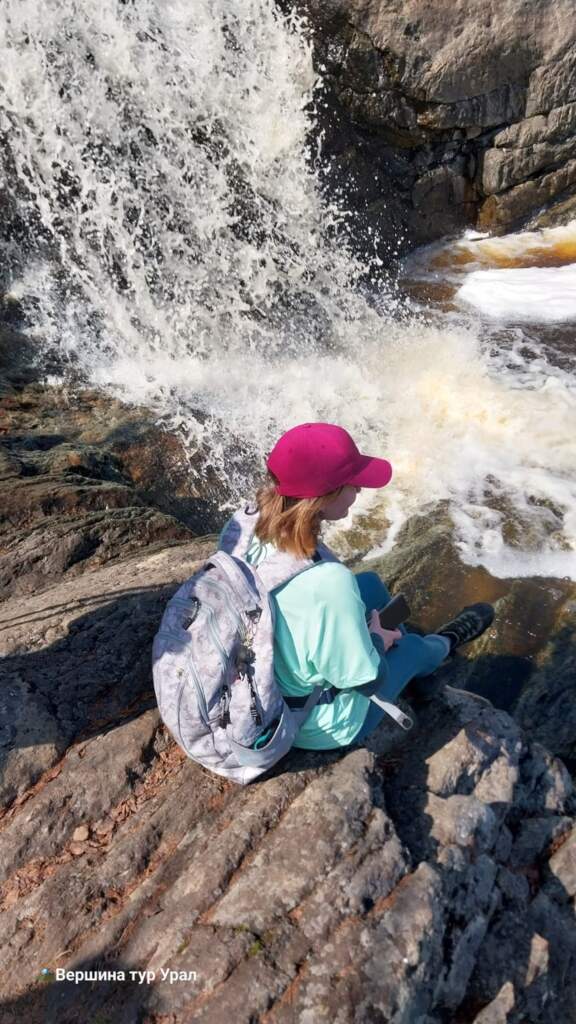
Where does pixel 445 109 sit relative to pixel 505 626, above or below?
above

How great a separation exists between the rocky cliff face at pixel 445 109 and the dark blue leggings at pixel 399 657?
10126 millimetres

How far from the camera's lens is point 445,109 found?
1217 centimetres

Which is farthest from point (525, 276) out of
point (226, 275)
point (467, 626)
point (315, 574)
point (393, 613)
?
point (315, 574)

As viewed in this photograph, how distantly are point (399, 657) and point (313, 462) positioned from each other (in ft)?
4.17

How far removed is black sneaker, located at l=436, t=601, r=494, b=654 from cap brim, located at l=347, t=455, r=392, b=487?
1518 mm

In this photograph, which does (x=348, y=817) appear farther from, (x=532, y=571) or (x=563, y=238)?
(x=563, y=238)

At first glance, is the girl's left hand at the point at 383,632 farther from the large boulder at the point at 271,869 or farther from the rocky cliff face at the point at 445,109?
the rocky cliff face at the point at 445,109

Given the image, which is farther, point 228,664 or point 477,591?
point 477,591

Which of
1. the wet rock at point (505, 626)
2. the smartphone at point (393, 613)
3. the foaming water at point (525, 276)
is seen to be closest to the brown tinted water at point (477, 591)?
the wet rock at point (505, 626)

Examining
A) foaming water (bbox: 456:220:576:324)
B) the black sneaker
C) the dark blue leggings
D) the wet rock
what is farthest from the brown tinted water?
foaming water (bbox: 456:220:576:324)

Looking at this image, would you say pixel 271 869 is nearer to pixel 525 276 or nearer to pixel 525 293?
pixel 525 293

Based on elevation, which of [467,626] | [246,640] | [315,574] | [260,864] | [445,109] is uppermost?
[445,109]

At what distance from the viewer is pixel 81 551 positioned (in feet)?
16.5

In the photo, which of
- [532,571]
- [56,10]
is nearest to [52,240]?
[56,10]
